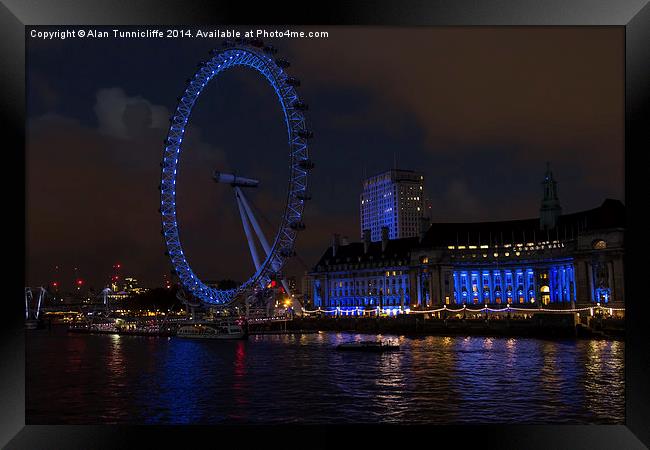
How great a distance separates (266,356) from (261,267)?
63.8 feet

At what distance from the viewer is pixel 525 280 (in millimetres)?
94000

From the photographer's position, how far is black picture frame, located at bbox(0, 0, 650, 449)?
14.1 metres

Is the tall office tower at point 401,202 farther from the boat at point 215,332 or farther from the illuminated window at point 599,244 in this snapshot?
the boat at point 215,332

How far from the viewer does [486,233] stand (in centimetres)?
10169

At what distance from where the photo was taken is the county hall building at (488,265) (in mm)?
78062

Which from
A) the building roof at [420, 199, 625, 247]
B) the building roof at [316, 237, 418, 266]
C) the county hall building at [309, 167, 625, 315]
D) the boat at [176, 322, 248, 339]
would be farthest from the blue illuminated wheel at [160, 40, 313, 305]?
the building roof at [316, 237, 418, 266]

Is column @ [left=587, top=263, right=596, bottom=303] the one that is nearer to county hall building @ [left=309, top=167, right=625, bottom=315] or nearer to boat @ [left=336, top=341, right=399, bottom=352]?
county hall building @ [left=309, top=167, right=625, bottom=315]

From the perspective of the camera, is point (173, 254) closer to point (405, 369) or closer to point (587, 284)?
point (405, 369)

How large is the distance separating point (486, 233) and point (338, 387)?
2891 inches

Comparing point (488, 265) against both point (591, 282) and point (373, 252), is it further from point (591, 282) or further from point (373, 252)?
point (373, 252)
